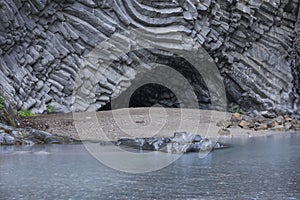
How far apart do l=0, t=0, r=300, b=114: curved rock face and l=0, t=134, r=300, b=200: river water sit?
8.67 metres

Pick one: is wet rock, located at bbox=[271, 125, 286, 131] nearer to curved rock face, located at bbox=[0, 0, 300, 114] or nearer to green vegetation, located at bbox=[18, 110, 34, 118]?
curved rock face, located at bbox=[0, 0, 300, 114]

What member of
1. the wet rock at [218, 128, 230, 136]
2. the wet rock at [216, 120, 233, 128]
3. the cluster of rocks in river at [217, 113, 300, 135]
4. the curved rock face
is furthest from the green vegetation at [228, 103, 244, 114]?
the wet rock at [218, 128, 230, 136]

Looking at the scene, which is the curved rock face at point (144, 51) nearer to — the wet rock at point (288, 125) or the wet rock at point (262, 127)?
the wet rock at point (288, 125)

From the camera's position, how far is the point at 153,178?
25.3 ft

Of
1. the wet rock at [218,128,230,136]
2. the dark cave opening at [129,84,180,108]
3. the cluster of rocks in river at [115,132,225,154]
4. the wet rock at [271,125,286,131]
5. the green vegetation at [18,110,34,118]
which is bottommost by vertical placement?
the cluster of rocks in river at [115,132,225,154]

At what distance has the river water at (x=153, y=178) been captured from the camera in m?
6.36

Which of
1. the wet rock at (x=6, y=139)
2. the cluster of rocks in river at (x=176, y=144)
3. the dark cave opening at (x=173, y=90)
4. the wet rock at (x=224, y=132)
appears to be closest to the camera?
the cluster of rocks in river at (x=176, y=144)

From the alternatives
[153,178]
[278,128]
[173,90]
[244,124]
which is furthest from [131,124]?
[173,90]

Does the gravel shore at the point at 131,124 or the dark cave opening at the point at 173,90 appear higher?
the dark cave opening at the point at 173,90

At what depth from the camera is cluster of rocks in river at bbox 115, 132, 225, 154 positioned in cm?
1179

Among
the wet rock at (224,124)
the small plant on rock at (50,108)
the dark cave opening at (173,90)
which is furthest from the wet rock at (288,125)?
the small plant on rock at (50,108)

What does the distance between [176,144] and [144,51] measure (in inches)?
469

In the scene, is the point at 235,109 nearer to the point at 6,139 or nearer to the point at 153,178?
the point at 6,139

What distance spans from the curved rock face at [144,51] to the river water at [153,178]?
341 inches
